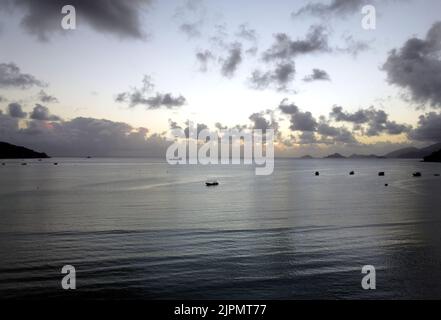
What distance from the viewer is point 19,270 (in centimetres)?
3291

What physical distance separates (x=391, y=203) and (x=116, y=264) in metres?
69.5

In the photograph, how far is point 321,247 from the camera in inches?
1642

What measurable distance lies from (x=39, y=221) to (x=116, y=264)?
101ft

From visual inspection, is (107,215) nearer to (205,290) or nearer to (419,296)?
(205,290)

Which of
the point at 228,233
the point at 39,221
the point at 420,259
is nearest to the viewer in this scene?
the point at 420,259

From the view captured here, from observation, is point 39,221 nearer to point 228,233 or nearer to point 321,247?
point 228,233

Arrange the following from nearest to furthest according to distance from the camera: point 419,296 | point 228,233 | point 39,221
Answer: point 419,296
point 228,233
point 39,221

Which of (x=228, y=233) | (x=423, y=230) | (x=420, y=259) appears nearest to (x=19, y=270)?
(x=228, y=233)

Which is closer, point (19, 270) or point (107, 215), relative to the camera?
point (19, 270)

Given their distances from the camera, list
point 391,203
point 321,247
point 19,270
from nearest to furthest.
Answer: point 19,270 < point 321,247 < point 391,203
